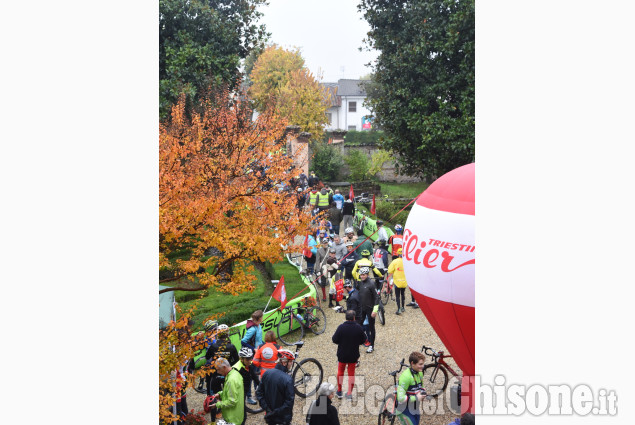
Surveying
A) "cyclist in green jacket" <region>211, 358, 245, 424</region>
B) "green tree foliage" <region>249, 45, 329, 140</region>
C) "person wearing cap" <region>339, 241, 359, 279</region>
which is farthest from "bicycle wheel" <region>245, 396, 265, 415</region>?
"green tree foliage" <region>249, 45, 329, 140</region>

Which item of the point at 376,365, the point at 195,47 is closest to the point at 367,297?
the point at 376,365

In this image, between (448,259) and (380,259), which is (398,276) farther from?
(448,259)

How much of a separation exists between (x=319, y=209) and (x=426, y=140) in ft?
17.5

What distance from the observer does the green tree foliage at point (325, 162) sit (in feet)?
130

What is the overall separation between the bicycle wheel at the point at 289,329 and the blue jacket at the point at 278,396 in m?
5.15

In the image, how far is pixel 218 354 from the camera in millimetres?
9266

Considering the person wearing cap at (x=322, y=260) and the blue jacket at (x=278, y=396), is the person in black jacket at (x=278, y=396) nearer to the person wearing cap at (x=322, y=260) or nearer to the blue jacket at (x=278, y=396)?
the blue jacket at (x=278, y=396)

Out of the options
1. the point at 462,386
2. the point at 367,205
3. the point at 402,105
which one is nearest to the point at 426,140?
the point at 402,105

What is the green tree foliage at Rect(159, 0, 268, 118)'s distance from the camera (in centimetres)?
2211

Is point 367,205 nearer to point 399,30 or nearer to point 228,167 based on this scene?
point 399,30

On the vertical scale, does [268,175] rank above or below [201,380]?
above

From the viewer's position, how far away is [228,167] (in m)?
13.9

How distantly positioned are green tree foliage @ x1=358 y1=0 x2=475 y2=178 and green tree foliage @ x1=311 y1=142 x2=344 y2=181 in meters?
14.9

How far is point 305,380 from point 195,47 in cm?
1666
